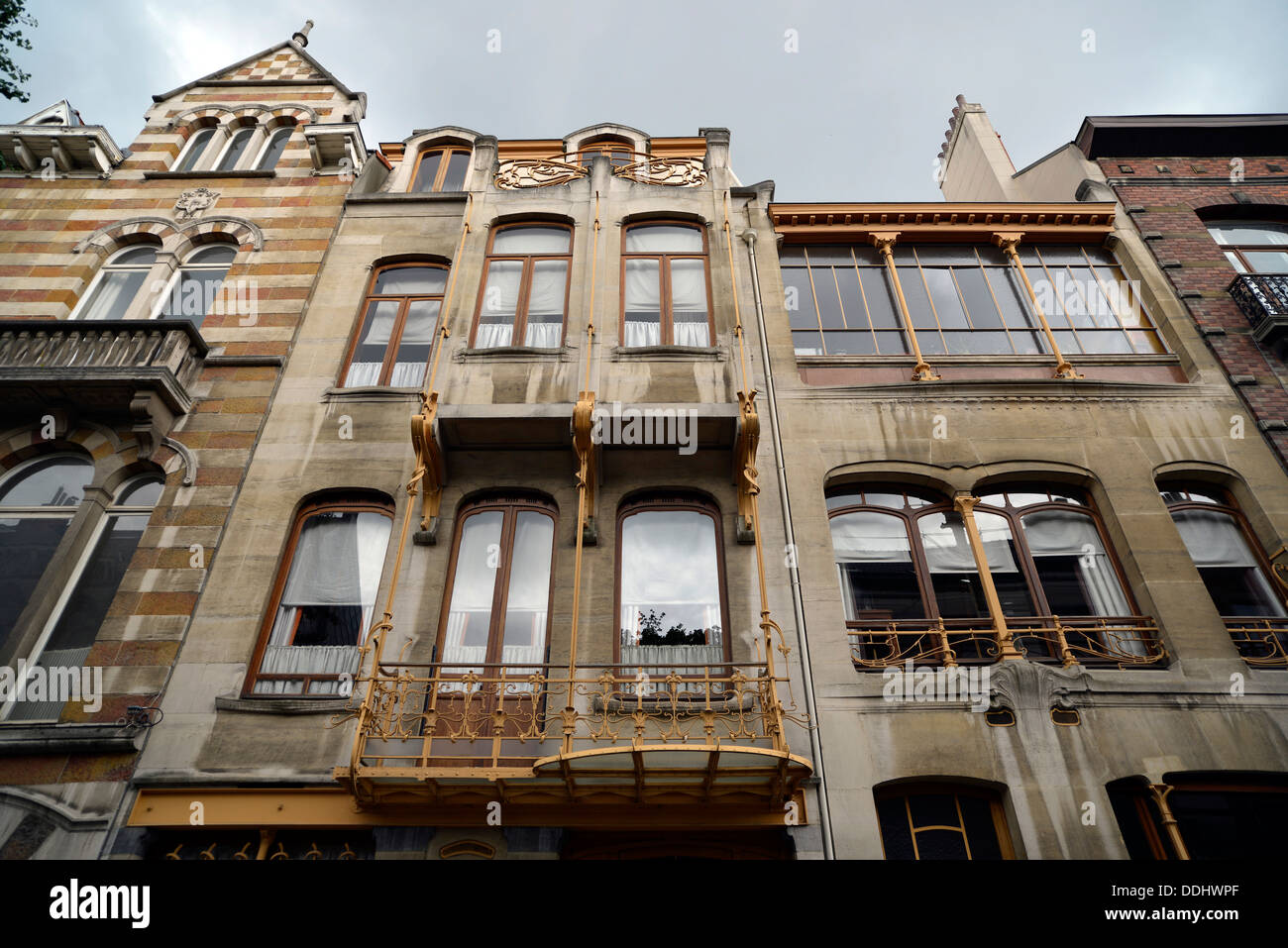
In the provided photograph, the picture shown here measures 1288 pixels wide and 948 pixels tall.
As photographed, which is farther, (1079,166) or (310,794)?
(1079,166)

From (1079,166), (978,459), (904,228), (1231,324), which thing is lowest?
(978,459)

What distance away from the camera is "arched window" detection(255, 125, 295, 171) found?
15539mm

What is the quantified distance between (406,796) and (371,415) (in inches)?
221

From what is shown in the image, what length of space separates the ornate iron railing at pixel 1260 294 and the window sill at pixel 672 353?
868 cm

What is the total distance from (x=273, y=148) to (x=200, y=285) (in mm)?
4401

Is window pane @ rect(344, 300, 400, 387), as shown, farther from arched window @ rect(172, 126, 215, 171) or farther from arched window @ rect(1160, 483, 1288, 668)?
arched window @ rect(1160, 483, 1288, 668)

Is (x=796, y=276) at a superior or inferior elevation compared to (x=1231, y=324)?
superior

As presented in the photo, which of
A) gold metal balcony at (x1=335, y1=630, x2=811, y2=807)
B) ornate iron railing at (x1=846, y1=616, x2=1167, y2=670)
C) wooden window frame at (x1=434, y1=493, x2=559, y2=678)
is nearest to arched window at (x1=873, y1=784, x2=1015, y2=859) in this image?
gold metal balcony at (x1=335, y1=630, x2=811, y2=807)

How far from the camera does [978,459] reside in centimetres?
1054

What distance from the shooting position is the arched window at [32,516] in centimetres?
984

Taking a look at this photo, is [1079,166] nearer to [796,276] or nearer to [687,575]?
[796,276]

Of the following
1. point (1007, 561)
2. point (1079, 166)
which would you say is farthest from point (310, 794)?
point (1079, 166)

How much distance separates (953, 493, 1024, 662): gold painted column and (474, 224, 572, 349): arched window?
637 cm
